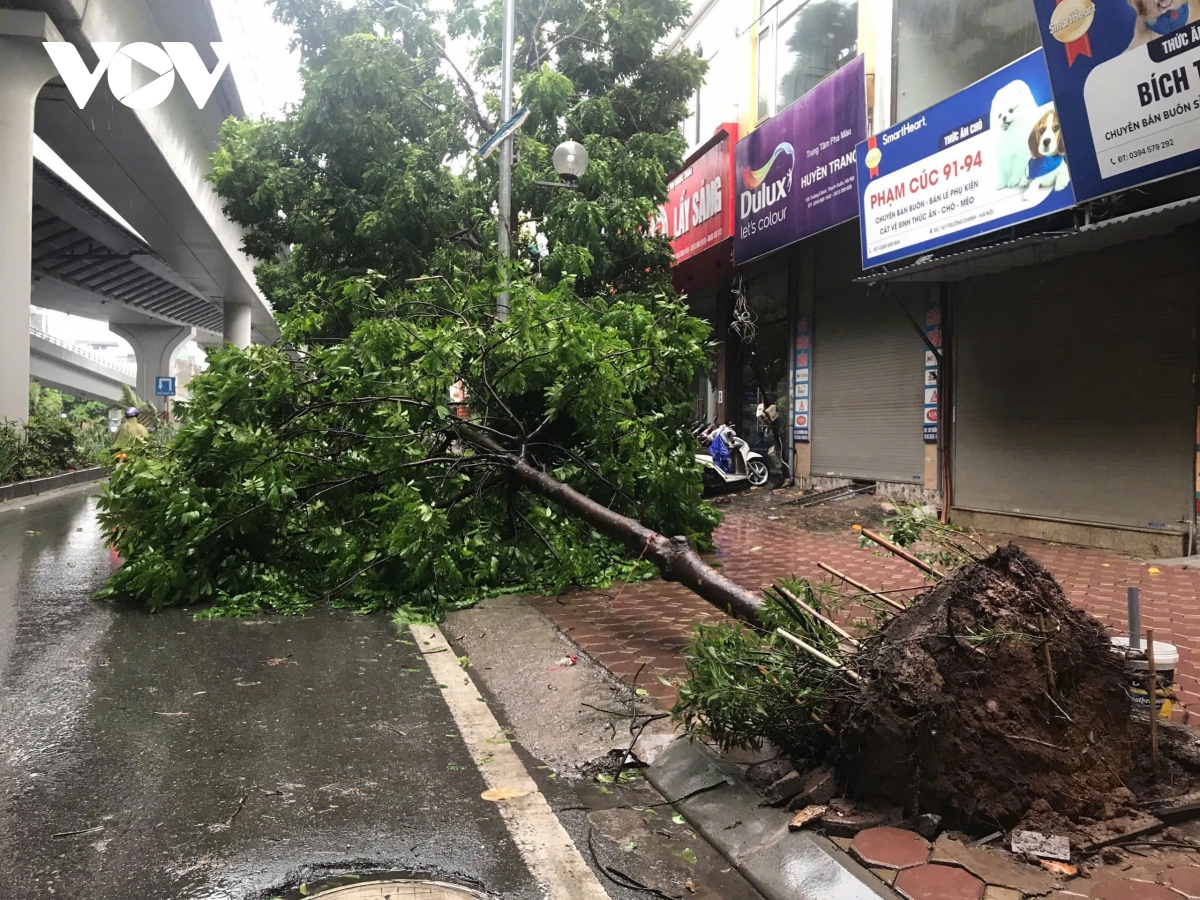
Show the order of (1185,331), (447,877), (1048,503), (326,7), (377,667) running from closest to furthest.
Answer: (447,877)
(377,667)
(1185,331)
(1048,503)
(326,7)

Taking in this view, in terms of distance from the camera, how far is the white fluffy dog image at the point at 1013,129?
8.40 m

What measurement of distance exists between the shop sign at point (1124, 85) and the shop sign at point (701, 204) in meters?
7.67

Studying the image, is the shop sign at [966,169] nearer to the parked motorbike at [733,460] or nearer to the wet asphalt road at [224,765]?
the parked motorbike at [733,460]

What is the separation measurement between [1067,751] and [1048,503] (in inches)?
310

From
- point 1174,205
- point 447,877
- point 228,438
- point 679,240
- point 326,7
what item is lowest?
point 447,877

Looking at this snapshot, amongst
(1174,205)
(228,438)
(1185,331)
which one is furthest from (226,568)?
(1185,331)

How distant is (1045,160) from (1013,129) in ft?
2.04

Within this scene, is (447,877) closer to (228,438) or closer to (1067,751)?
(1067,751)

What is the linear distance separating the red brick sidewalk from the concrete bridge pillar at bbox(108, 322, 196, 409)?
178 feet

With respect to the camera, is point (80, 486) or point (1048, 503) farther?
point (80, 486)

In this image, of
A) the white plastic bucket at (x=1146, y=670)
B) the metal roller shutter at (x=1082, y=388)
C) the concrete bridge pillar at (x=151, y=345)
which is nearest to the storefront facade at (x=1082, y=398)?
the metal roller shutter at (x=1082, y=388)

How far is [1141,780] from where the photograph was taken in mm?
2957

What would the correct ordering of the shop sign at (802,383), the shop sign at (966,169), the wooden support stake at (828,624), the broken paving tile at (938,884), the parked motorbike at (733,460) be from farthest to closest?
1. the parked motorbike at (733,460)
2. the shop sign at (802,383)
3. the shop sign at (966,169)
4. the wooden support stake at (828,624)
5. the broken paving tile at (938,884)
